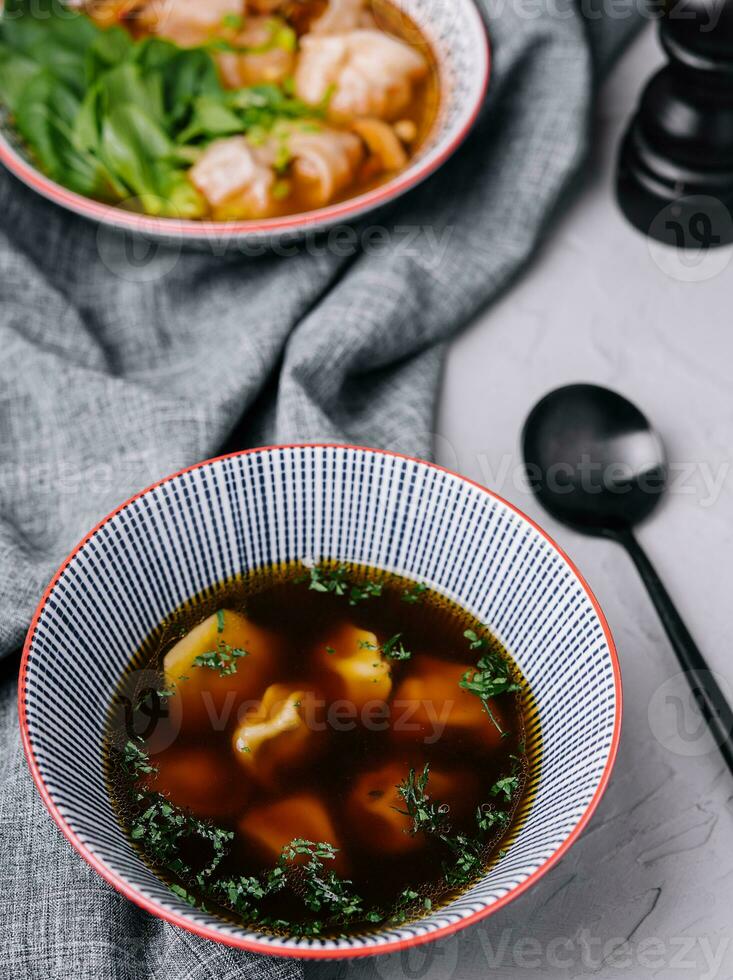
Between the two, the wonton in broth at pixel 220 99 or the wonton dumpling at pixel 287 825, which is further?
the wonton in broth at pixel 220 99

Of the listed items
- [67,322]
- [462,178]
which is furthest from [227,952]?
[462,178]

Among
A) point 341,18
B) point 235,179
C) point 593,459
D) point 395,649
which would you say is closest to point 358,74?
point 341,18

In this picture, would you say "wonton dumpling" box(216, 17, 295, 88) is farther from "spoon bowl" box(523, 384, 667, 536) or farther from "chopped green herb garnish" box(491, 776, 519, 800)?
"chopped green herb garnish" box(491, 776, 519, 800)

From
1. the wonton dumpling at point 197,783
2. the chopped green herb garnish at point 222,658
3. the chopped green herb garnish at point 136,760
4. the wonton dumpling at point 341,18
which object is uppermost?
the wonton dumpling at point 341,18

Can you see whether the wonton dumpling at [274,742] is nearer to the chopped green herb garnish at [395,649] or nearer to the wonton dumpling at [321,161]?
the chopped green herb garnish at [395,649]

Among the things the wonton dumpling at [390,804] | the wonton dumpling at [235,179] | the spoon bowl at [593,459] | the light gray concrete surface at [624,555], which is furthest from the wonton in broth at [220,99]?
the wonton dumpling at [390,804]

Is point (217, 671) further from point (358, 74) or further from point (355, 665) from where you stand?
point (358, 74)
